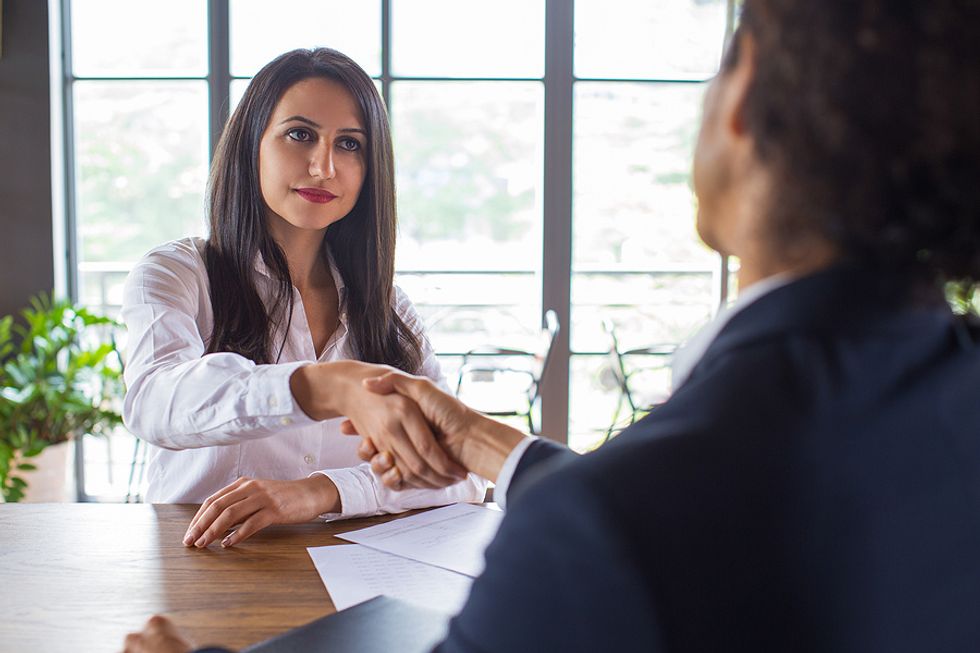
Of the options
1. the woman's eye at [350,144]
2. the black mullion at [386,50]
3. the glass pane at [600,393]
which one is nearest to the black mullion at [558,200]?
the glass pane at [600,393]

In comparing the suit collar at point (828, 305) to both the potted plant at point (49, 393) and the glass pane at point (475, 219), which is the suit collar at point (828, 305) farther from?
the glass pane at point (475, 219)

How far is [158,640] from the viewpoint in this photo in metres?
0.90

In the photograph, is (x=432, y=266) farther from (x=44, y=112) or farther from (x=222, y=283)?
(x=222, y=283)

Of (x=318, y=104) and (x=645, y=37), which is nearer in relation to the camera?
(x=318, y=104)

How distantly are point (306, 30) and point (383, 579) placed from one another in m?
3.93

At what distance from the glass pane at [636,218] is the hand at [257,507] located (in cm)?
341

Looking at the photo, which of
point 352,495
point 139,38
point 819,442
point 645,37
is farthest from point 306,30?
point 819,442

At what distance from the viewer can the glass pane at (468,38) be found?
4.57 meters

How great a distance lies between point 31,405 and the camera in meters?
3.57

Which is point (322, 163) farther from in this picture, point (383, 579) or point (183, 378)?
point (383, 579)

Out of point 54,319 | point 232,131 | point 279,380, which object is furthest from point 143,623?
point 54,319

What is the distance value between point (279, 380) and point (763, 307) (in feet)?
2.88

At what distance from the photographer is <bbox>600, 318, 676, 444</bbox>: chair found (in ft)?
14.7

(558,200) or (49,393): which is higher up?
(558,200)
